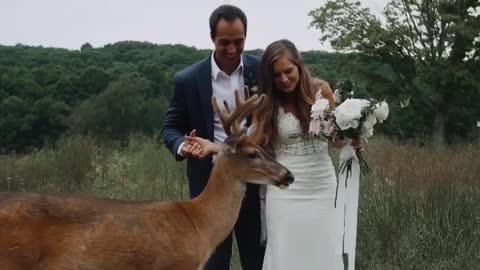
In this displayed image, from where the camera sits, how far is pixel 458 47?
30.2 m

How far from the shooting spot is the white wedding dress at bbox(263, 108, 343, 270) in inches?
192

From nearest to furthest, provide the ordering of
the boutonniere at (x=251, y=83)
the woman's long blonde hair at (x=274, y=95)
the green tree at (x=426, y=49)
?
the woman's long blonde hair at (x=274, y=95), the boutonniere at (x=251, y=83), the green tree at (x=426, y=49)

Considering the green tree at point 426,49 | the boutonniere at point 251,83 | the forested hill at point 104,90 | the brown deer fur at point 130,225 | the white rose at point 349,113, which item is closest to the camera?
the brown deer fur at point 130,225

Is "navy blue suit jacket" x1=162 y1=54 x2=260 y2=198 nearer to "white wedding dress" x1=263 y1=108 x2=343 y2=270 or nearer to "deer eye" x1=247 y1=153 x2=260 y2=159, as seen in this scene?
"deer eye" x1=247 y1=153 x2=260 y2=159

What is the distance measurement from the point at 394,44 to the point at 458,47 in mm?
2758

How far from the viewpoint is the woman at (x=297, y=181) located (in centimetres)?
486

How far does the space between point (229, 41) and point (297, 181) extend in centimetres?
108

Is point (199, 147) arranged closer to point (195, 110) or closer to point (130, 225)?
point (195, 110)

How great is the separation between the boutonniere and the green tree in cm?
2528

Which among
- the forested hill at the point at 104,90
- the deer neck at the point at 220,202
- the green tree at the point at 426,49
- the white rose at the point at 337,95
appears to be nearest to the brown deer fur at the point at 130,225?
the deer neck at the point at 220,202

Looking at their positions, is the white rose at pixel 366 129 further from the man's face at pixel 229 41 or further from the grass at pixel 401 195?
the grass at pixel 401 195

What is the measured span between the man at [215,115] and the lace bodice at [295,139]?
39cm

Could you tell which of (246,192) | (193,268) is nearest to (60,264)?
(193,268)

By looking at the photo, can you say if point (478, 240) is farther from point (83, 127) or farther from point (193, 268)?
point (83, 127)
